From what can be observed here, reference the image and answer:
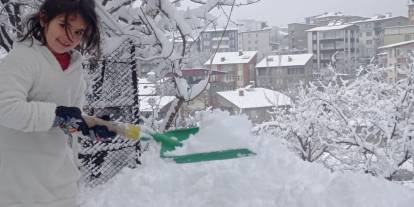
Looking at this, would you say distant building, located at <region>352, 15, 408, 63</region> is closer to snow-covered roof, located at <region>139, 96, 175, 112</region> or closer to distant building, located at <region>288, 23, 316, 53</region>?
distant building, located at <region>288, 23, 316, 53</region>

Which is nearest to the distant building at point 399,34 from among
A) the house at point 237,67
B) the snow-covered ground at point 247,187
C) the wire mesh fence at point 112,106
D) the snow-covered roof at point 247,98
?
the house at point 237,67

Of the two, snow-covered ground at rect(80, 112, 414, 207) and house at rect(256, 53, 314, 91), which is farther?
house at rect(256, 53, 314, 91)

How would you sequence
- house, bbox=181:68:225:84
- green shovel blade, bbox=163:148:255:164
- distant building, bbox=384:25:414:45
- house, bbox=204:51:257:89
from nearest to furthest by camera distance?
green shovel blade, bbox=163:148:255:164 → house, bbox=181:68:225:84 → house, bbox=204:51:257:89 → distant building, bbox=384:25:414:45

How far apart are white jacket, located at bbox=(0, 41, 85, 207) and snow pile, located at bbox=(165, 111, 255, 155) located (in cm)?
78

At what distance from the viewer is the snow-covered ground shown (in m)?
3.59

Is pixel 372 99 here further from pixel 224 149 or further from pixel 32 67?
pixel 32 67

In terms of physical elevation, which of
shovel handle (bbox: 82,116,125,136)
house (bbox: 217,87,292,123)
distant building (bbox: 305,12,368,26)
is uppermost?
distant building (bbox: 305,12,368,26)

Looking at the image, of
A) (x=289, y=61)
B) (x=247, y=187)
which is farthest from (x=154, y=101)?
(x=289, y=61)

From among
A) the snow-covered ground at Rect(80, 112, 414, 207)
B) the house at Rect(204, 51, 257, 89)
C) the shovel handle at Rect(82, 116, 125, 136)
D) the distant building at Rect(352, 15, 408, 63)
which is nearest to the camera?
the shovel handle at Rect(82, 116, 125, 136)

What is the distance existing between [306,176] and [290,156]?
37cm

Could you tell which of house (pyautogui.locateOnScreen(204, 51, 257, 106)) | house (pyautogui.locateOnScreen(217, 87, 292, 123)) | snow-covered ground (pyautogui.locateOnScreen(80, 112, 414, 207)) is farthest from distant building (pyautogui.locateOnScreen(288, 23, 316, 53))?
snow-covered ground (pyautogui.locateOnScreen(80, 112, 414, 207))

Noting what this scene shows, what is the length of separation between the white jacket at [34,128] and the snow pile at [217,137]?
2.55ft

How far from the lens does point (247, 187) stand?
3.72m

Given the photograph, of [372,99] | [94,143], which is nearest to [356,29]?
[372,99]
